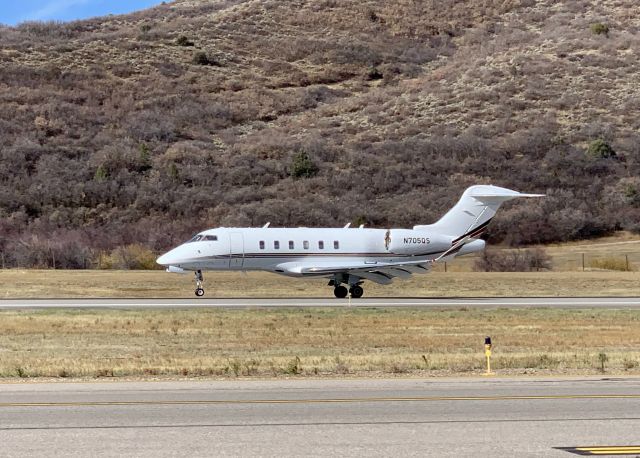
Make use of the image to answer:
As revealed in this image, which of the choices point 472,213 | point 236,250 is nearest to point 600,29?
point 472,213

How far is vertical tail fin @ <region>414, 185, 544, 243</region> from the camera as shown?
42.2 metres

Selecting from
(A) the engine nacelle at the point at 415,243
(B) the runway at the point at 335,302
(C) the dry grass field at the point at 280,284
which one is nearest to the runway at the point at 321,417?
(B) the runway at the point at 335,302

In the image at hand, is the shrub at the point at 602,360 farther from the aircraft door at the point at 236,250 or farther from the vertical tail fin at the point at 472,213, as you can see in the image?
the vertical tail fin at the point at 472,213

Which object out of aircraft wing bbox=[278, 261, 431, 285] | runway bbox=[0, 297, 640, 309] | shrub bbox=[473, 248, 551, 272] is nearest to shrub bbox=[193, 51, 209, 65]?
shrub bbox=[473, 248, 551, 272]

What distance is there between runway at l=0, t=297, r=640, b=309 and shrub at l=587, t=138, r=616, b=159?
128 ft

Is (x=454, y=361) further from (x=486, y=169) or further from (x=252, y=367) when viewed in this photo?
(x=486, y=169)

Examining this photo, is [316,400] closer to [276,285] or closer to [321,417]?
[321,417]

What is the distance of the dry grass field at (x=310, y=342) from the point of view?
19.2 metres

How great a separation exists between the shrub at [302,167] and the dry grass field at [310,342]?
134ft

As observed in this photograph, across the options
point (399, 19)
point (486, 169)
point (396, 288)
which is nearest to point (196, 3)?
point (399, 19)

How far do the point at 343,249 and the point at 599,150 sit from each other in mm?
42309

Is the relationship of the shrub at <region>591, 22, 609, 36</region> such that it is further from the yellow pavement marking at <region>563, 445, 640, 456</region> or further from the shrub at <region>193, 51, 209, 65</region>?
the yellow pavement marking at <region>563, 445, 640, 456</region>

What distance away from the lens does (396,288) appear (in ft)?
150

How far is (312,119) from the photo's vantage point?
9069 centimetres
